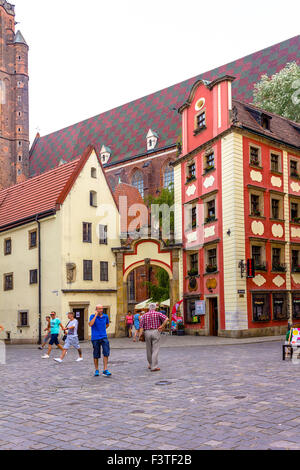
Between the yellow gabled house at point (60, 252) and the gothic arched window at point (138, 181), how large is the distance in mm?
23341

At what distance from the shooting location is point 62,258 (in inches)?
1292

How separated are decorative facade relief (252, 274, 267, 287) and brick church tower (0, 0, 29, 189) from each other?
47.9 meters

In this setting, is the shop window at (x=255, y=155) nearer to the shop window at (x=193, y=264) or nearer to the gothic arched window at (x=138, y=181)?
the shop window at (x=193, y=264)

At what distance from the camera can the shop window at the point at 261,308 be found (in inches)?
1200

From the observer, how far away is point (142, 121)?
2635 inches

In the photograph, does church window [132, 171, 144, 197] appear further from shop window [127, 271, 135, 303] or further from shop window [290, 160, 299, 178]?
shop window [290, 160, 299, 178]

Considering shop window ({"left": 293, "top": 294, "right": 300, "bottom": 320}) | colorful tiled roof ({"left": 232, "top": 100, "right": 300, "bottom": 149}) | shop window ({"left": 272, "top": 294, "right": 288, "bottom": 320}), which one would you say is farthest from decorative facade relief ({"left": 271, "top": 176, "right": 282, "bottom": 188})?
shop window ({"left": 293, "top": 294, "right": 300, "bottom": 320})

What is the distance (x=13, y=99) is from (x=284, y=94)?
42588 millimetres

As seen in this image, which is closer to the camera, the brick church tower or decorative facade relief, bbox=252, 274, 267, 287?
decorative facade relief, bbox=252, 274, 267, 287

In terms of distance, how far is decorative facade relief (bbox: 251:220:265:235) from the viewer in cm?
3125

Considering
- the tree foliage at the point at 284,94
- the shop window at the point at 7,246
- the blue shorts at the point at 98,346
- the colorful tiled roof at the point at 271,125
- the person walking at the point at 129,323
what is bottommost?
the person walking at the point at 129,323

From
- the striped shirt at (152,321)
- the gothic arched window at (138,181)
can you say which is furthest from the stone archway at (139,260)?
the gothic arched window at (138,181)
